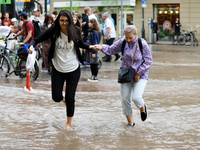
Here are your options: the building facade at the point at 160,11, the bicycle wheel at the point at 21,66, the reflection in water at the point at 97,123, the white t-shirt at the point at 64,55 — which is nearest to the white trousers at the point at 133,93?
the reflection in water at the point at 97,123

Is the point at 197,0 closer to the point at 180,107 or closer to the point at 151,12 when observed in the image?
the point at 151,12

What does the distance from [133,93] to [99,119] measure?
0.95 metres

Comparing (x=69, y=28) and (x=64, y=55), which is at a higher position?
(x=69, y=28)

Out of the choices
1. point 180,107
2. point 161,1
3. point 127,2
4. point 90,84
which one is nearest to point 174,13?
point 161,1

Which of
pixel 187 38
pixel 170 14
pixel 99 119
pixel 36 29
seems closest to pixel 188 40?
pixel 187 38

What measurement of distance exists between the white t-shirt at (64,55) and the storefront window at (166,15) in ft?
89.5

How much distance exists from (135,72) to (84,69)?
7.64m

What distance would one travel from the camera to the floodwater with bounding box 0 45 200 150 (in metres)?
5.25

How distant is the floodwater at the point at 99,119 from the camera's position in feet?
17.2

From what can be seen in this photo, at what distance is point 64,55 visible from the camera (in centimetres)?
581

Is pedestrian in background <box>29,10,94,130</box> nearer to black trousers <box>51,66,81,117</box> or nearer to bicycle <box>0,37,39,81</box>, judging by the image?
black trousers <box>51,66,81,117</box>

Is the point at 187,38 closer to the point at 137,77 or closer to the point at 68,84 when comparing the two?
the point at 137,77

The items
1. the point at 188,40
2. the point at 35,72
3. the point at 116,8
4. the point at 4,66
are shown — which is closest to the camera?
the point at 35,72

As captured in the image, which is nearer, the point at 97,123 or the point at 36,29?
the point at 97,123
